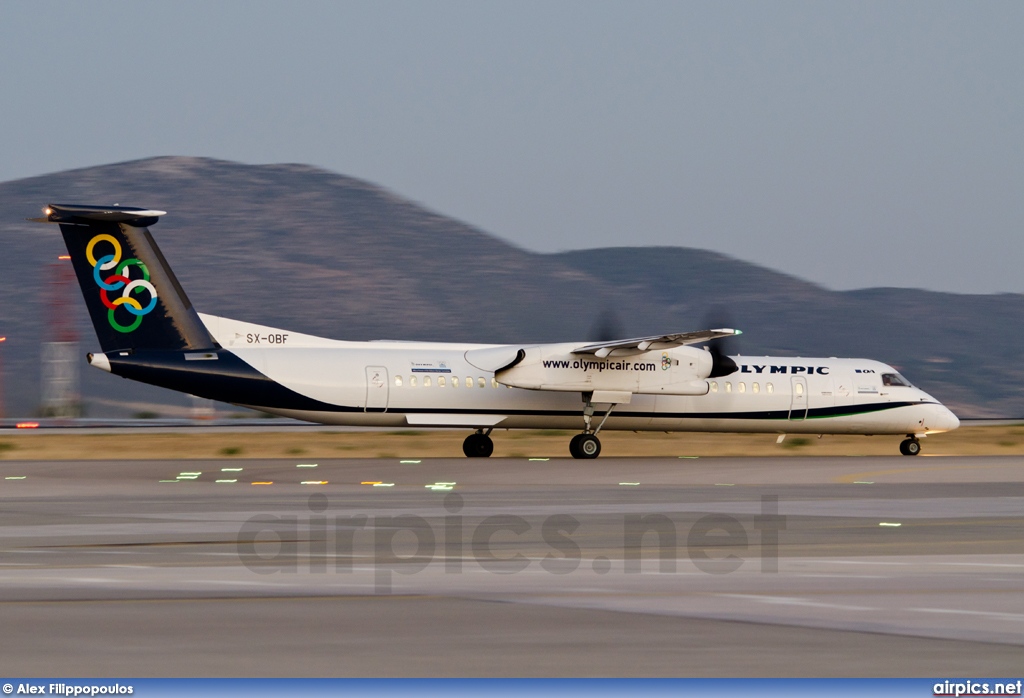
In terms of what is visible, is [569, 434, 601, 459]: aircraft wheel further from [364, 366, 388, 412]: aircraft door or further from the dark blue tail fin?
A: the dark blue tail fin

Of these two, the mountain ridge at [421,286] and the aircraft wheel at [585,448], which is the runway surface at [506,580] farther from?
the mountain ridge at [421,286]

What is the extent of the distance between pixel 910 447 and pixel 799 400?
3.61 meters

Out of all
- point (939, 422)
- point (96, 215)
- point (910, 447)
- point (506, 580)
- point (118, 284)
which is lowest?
point (910, 447)

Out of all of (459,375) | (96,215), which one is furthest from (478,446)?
(96,215)

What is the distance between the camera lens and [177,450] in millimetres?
32531

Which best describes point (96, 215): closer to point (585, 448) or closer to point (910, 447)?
point (585, 448)

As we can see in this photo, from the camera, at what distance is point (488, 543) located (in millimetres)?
12484

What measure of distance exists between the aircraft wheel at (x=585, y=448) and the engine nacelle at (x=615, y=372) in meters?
1.18

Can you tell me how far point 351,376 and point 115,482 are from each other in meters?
8.10

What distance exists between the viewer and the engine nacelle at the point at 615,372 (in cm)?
2834

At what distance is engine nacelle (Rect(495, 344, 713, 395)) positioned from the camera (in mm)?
28344

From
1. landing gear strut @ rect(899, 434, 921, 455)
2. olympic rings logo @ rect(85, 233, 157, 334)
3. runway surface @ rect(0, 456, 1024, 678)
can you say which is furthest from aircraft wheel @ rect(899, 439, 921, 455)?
olympic rings logo @ rect(85, 233, 157, 334)

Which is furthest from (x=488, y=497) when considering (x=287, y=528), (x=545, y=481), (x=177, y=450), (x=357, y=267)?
(x=357, y=267)

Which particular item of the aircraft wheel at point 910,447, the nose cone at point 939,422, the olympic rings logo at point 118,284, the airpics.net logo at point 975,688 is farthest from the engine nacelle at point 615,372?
the airpics.net logo at point 975,688
